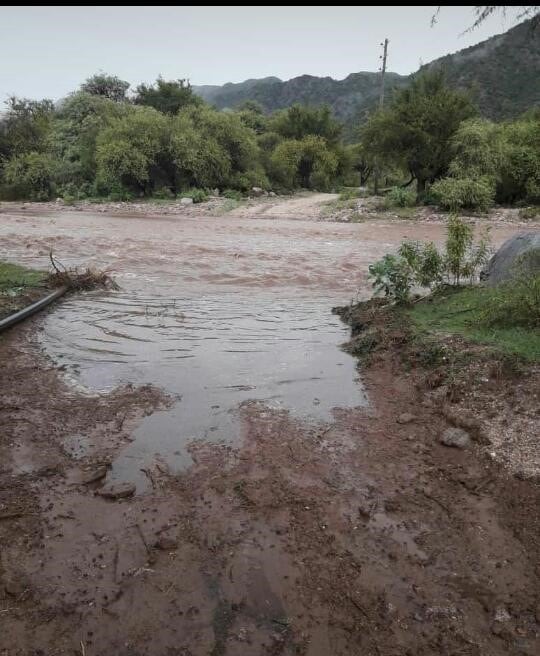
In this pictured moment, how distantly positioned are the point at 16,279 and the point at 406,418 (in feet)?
24.7

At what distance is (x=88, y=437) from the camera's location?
13.6 ft

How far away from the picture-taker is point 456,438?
13.2 feet

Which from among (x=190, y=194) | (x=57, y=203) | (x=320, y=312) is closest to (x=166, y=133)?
(x=190, y=194)

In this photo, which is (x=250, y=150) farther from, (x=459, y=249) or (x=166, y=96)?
(x=459, y=249)

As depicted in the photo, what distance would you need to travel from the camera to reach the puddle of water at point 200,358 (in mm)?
4348

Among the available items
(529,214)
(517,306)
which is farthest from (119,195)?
(517,306)

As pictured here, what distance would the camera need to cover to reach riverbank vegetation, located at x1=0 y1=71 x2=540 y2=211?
83.3 feet

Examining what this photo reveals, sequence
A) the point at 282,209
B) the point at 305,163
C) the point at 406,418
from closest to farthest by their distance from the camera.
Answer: the point at 406,418
the point at 282,209
the point at 305,163

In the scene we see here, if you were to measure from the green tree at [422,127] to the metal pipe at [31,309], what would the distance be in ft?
74.4

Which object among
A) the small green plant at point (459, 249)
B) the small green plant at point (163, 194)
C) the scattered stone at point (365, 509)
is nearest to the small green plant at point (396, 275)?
the small green plant at point (459, 249)

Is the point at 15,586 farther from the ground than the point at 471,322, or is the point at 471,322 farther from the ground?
the point at 471,322

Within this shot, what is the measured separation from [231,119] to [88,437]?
3479 cm


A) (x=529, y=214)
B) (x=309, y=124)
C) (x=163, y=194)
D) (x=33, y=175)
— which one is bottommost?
(x=529, y=214)

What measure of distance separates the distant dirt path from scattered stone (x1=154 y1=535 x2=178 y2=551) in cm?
2528
